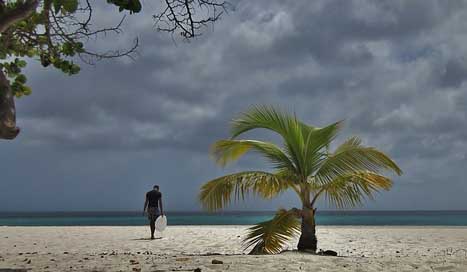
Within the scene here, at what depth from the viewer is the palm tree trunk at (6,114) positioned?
577 cm

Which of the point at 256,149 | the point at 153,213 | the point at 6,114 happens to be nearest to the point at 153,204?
the point at 153,213

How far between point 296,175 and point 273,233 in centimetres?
134

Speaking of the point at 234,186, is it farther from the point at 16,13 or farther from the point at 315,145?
the point at 16,13

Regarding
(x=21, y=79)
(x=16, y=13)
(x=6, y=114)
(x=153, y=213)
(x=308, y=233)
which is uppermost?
(x=16, y=13)

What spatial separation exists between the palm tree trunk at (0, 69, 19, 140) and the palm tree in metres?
4.92

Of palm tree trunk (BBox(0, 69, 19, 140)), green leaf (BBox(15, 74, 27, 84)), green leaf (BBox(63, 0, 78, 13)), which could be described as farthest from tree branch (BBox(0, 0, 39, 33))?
green leaf (BBox(15, 74, 27, 84))

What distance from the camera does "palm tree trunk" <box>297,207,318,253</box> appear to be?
10070mm

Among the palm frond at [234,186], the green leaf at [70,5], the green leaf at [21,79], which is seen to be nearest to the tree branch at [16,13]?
the green leaf at [70,5]

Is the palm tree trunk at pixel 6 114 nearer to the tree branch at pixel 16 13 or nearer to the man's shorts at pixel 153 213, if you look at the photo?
the tree branch at pixel 16 13

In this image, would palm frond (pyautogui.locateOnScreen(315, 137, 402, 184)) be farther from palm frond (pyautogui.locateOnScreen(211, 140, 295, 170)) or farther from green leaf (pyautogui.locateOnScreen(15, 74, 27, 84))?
green leaf (pyautogui.locateOnScreen(15, 74, 27, 84))

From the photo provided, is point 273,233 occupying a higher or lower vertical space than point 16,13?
lower

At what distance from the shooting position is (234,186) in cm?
A: 1007

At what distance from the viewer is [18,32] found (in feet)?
27.8

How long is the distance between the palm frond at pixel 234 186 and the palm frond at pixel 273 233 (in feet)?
2.04
